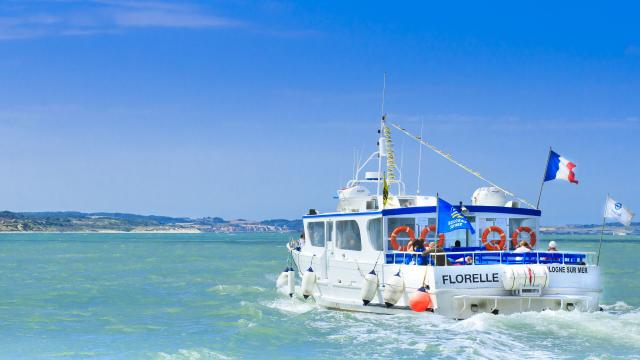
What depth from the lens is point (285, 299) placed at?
121 ft

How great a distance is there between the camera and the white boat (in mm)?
24797

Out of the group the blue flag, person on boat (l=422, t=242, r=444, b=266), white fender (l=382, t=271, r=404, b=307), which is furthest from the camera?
white fender (l=382, t=271, r=404, b=307)

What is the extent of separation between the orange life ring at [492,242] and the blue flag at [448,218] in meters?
2.69

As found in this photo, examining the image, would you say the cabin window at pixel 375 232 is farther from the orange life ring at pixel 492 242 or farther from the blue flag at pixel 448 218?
the blue flag at pixel 448 218

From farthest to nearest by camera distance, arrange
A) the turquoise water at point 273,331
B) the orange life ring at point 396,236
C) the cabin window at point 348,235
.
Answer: the cabin window at point 348,235, the orange life ring at point 396,236, the turquoise water at point 273,331

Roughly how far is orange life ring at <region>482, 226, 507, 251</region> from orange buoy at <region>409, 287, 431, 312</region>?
12.4ft

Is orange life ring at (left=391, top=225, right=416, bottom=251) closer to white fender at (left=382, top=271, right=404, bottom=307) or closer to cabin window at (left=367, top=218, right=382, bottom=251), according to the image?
cabin window at (left=367, top=218, right=382, bottom=251)

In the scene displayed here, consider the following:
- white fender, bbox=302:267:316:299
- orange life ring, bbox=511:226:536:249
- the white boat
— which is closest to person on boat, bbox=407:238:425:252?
the white boat

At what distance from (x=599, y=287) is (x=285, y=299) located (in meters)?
14.4

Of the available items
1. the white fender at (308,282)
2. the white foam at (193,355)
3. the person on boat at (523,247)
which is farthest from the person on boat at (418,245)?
the white foam at (193,355)

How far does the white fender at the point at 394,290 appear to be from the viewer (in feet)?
85.3

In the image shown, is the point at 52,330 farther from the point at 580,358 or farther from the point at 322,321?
the point at 580,358

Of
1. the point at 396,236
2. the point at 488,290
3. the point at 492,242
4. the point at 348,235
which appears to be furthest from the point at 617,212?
the point at 348,235

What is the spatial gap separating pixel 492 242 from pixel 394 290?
4226 millimetres
